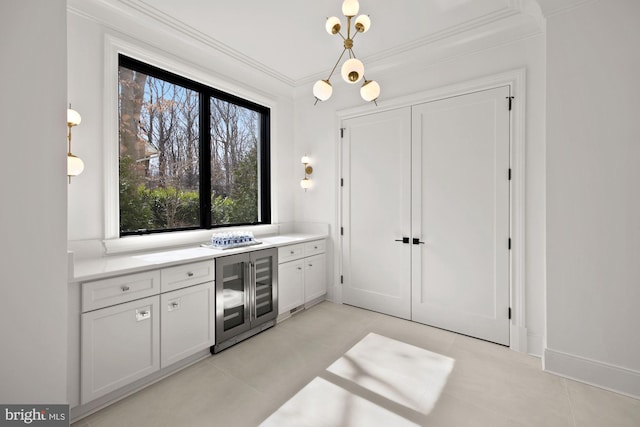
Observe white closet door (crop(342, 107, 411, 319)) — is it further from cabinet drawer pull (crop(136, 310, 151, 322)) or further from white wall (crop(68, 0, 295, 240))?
cabinet drawer pull (crop(136, 310, 151, 322))

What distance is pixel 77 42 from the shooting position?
7.14 feet

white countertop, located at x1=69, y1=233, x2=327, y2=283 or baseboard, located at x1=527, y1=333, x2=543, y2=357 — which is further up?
white countertop, located at x1=69, y1=233, x2=327, y2=283

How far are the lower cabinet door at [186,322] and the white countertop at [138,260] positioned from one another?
0.82 feet

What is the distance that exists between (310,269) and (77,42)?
301cm

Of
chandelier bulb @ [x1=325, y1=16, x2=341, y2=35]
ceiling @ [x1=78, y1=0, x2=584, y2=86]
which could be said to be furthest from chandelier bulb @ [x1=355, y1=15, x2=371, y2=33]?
ceiling @ [x1=78, y1=0, x2=584, y2=86]

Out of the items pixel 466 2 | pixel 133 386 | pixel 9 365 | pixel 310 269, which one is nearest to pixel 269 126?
pixel 310 269

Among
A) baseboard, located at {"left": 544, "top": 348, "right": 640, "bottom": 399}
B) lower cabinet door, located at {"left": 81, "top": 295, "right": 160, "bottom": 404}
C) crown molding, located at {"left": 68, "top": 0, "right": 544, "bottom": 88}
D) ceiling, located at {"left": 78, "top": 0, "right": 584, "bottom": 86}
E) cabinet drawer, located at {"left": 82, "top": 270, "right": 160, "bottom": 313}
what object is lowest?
baseboard, located at {"left": 544, "top": 348, "right": 640, "bottom": 399}

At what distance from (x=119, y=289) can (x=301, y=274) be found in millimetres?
1929

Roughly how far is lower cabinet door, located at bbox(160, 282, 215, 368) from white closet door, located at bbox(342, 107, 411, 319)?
6.00 feet

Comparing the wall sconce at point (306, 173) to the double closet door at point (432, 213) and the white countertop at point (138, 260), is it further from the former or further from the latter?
the white countertop at point (138, 260)

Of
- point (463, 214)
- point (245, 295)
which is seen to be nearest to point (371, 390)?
point (245, 295)

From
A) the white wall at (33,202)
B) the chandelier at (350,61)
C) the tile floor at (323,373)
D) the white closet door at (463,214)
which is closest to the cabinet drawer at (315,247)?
the tile floor at (323,373)

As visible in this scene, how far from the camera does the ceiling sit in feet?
7.57

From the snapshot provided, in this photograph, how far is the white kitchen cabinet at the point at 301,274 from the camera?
10.5 ft
